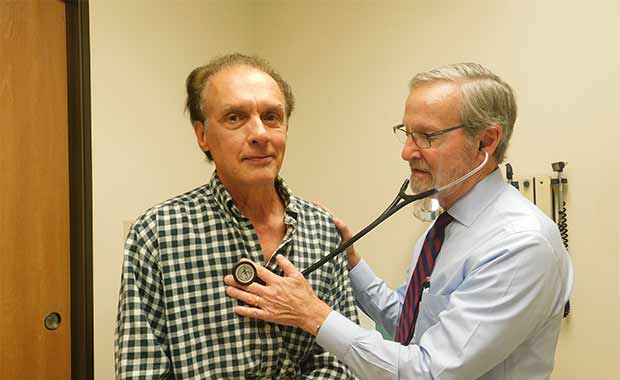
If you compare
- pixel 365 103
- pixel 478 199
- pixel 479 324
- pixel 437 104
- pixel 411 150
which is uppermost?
pixel 365 103

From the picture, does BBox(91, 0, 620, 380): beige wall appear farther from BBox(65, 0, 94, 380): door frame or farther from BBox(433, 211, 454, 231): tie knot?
BBox(433, 211, 454, 231): tie knot

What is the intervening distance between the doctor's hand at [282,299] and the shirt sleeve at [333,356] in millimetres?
107

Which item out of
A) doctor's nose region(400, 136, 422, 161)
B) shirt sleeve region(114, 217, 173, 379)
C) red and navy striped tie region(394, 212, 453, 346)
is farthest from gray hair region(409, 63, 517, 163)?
shirt sleeve region(114, 217, 173, 379)

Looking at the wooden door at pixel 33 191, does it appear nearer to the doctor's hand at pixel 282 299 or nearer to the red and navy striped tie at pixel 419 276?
the doctor's hand at pixel 282 299

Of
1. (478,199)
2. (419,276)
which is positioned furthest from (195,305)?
(478,199)

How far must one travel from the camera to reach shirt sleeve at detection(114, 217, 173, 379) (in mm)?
1020

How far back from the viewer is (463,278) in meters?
1.20

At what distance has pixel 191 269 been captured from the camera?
1.09 m

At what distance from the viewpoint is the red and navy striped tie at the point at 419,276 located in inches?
51.7

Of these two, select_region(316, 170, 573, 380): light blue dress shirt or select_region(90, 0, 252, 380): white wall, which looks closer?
select_region(316, 170, 573, 380): light blue dress shirt

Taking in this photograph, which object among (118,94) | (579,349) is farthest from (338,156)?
(579,349)

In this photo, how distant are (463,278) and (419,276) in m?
0.16

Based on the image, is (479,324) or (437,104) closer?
(479,324)

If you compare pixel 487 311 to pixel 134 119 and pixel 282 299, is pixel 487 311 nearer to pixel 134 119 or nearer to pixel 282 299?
pixel 282 299
